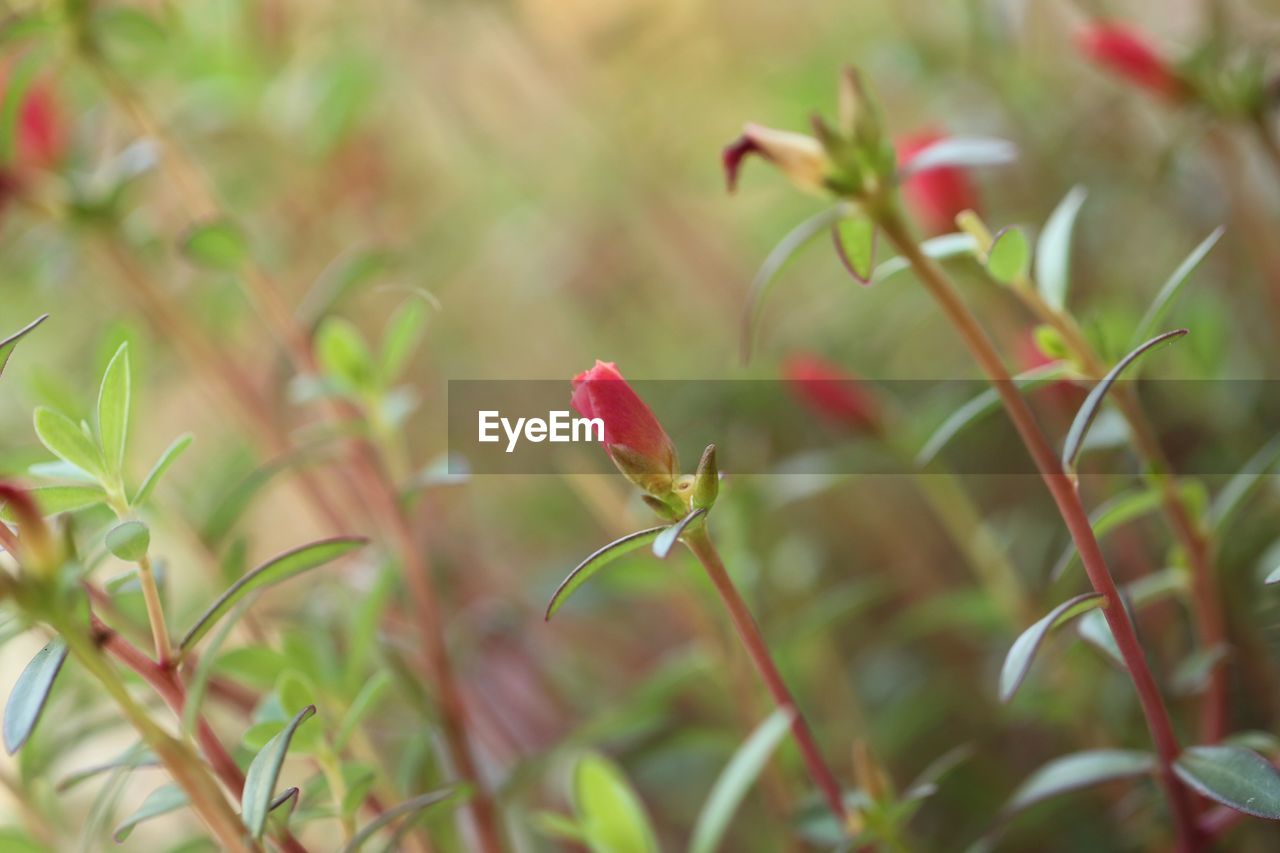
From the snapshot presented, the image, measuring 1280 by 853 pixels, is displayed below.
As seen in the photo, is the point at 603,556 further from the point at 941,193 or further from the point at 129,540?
the point at 941,193

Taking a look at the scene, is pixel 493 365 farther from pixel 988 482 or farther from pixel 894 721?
pixel 894 721

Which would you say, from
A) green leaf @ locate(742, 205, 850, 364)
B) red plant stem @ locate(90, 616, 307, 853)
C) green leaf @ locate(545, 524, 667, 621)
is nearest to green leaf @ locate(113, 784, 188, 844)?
red plant stem @ locate(90, 616, 307, 853)

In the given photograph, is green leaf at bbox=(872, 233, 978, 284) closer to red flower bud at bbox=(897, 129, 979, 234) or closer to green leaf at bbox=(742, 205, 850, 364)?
green leaf at bbox=(742, 205, 850, 364)

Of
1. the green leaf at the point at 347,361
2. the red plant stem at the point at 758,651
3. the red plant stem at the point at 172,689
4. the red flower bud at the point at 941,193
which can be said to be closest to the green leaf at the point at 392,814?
the red plant stem at the point at 172,689

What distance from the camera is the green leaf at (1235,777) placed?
1.11 feet

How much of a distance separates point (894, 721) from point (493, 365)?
0.78 m

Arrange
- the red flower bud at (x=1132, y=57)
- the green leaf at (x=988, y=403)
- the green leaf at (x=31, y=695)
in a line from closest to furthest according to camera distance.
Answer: the green leaf at (x=31, y=695) → the green leaf at (x=988, y=403) → the red flower bud at (x=1132, y=57)

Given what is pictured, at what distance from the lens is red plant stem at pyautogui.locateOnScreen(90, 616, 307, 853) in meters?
0.36

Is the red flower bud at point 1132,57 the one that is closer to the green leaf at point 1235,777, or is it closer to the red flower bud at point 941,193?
the red flower bud at point 941,193

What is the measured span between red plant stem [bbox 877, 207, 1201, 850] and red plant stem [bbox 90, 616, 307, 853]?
0.29 meters

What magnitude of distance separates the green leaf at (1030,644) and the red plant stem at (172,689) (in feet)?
0.81

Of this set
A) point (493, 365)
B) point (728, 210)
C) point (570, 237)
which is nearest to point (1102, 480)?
point (570, 237)

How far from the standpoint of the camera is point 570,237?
48.3 inches

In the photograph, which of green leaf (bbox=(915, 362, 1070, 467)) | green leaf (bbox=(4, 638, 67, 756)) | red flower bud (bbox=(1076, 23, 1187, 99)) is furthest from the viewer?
red flower bud (bbox=(1076, 23, 1187, 99))
